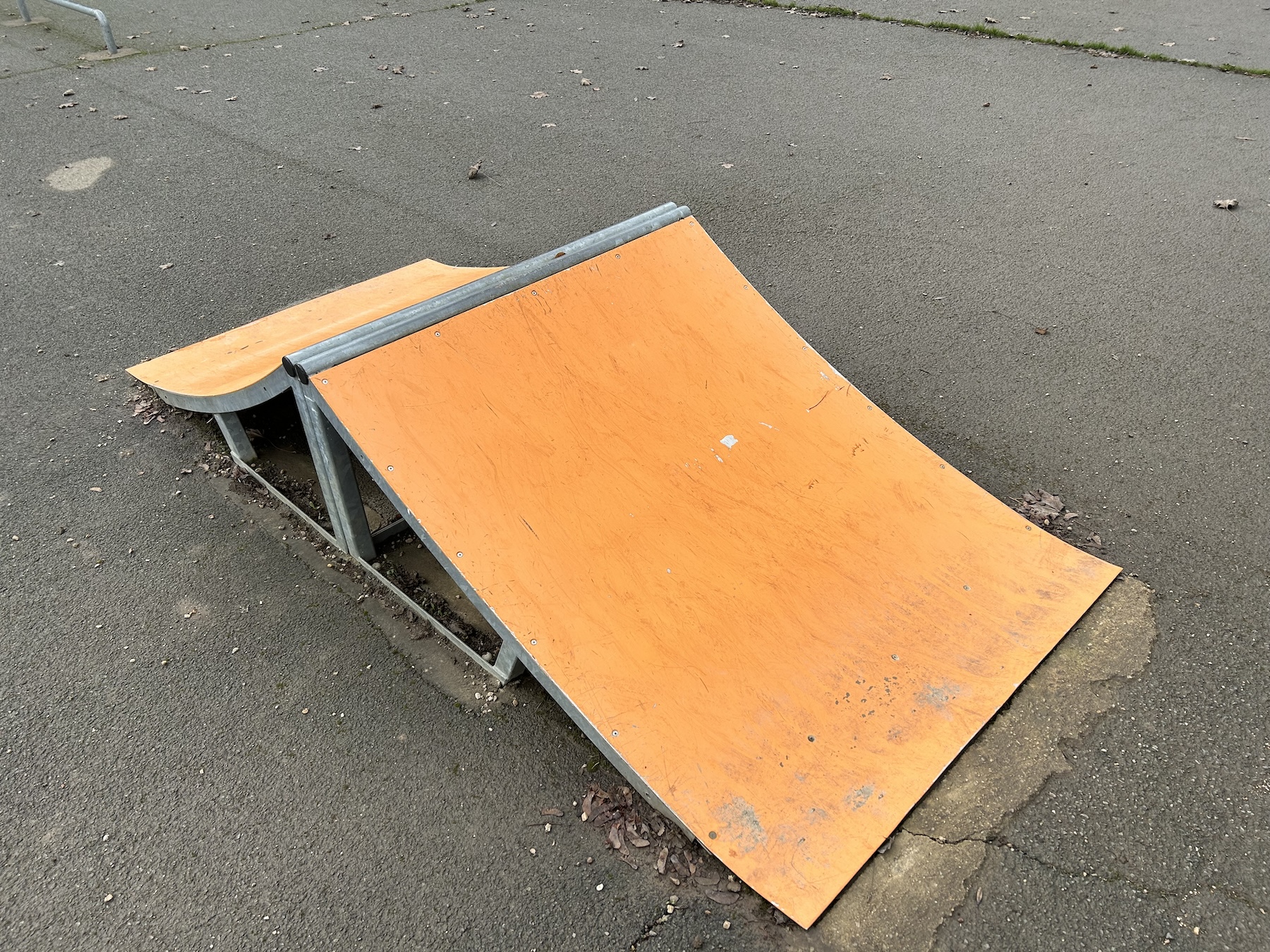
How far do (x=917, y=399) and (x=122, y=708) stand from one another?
4.01 metres

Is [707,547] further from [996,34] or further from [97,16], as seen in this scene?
[996,34]

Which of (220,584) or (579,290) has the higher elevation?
(579,290)

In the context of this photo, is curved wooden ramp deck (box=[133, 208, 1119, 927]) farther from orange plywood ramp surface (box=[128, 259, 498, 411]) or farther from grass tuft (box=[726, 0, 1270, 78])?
grass tuft (box=[726, 0, 1270, 78])

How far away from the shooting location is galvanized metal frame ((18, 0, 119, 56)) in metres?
8.56

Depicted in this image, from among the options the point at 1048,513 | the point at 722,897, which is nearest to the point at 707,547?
the point at 722,897

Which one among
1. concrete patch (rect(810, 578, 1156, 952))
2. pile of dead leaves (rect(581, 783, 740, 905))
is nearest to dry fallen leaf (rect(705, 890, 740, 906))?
pile of dead leaves (rect(581, 783, 740, 905))

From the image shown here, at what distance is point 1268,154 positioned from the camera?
723 cm

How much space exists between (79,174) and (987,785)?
786cm

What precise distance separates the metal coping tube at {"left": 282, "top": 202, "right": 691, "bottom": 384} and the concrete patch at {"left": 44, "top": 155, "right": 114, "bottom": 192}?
508 centimetres

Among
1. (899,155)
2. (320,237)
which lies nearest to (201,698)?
(320,237)

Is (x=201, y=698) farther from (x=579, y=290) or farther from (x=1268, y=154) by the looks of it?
(x=1268, y=154)

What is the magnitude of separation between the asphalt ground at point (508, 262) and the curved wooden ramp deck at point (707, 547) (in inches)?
14.3

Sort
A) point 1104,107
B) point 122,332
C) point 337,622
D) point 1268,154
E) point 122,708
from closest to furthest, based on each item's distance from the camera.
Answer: point 122,708 → point 337,622 → point 122,332 → point 1268,154 → point 1104,107

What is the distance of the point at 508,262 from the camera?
582 cm
